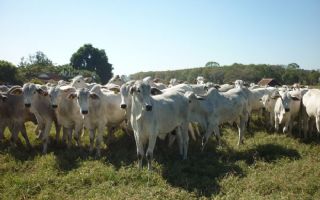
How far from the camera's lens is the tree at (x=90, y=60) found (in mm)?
71188

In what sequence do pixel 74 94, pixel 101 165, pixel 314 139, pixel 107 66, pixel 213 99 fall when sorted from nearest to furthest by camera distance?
pixel 101 165
pixel 74 94
pixel 213 99
pixel 314 139
pixel 107 66

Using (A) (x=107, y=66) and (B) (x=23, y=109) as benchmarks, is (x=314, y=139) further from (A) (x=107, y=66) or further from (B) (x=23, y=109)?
(A) (x=107, y=66)

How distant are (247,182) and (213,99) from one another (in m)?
4.07

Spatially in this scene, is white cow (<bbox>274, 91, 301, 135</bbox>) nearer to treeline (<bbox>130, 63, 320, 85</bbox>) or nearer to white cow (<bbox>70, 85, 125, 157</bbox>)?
white cow (<bbox>70, 85, 125, 157</bbox>)

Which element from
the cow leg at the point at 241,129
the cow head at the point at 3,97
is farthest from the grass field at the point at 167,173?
the cow head at the point at 3,97

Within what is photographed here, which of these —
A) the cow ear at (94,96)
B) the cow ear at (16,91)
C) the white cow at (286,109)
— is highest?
the cow ear at (16,91)

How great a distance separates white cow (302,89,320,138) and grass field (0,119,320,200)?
1.19m

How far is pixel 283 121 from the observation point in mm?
13258

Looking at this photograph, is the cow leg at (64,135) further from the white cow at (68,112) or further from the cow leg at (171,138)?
the cow leg at (171,138)

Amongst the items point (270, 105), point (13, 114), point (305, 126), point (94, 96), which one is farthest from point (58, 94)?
point (305, 126)

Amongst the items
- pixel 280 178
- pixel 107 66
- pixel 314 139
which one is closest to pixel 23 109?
pixel 280 178

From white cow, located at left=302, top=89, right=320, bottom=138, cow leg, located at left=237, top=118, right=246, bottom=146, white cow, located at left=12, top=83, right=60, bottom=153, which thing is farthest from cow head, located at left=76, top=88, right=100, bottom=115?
white cow, located at left=302, top=89, right=320, bottom=138

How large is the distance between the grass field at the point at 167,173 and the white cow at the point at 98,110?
0.78m

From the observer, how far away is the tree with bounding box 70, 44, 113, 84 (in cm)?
7119
